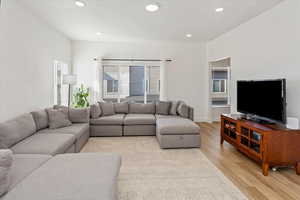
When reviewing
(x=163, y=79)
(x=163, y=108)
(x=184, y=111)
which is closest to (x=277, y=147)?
(x=184, y=111)

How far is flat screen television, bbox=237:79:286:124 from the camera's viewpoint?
8.76ft

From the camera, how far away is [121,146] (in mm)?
3834

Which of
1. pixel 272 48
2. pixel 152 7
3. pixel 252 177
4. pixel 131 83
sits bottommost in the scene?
pixel 252 177

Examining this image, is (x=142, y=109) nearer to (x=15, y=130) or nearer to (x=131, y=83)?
(x=131, y=83)

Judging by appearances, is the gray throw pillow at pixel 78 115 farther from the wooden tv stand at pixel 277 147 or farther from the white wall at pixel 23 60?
the wooden tv stand at pixel 277 147

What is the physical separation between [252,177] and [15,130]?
333 centimetres

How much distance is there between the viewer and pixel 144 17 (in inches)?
149

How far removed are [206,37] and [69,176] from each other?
5159 millimetres

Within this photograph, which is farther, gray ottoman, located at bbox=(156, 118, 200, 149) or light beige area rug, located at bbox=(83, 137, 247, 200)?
gray ottoman, located at bbox=(156, 118, 200, 149)

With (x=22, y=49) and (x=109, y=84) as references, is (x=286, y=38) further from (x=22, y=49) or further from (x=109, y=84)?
(x=109, y=84)

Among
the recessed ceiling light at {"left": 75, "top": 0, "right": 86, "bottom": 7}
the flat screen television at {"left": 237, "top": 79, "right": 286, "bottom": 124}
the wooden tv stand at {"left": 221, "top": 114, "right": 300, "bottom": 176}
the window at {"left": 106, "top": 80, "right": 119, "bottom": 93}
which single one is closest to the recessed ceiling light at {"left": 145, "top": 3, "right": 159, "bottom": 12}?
the recessed ceiling light at {"left": 75, "top": 0, "right": 86, "bottom": 7}

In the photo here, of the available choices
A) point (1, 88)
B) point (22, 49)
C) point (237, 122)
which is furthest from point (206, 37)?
point (1, 88)

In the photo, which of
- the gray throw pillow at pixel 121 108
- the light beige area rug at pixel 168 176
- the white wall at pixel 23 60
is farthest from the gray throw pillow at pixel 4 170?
the gray throw pillow at pixel 121 108

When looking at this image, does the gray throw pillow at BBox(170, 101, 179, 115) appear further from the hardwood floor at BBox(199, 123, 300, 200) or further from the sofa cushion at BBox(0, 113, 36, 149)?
the sofa cushion at BBox(0, 113, 36, 149)
